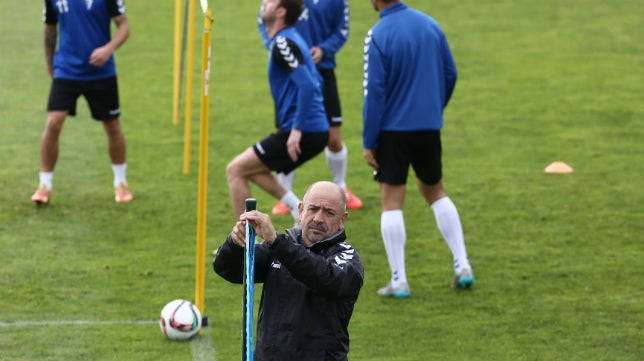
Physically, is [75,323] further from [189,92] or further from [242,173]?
[189,92]

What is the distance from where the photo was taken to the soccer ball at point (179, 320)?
8.20 m

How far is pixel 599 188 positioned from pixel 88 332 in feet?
19.8

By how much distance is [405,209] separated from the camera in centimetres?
1194

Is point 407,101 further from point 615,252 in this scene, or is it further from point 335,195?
point 335,195

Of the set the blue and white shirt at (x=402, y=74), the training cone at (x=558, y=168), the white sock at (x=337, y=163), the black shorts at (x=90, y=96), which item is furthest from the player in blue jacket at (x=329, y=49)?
the blue and white shirt at (x=402, y=74)

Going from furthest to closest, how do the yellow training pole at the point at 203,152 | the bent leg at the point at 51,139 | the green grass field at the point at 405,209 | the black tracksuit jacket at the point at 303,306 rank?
the bent leg at the point at 51,139 → the green grass field at the point at 405,209 → the yellow training pole at the point at 203,152 → the black tracksuit jacket at the point at 303,306

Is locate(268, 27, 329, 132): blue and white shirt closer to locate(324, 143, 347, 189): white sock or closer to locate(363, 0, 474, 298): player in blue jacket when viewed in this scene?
locate(363, 0, 474, 298): player in blue jacket

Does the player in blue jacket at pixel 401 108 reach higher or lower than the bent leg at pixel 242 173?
higher

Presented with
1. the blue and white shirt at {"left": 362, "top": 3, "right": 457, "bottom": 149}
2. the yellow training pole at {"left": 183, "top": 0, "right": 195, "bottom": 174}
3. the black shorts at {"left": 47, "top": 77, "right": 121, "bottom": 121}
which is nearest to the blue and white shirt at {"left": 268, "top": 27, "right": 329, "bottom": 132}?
the blue and white shirt at {"left": 362, "top": 3, "right": 457, "bottom": 149}

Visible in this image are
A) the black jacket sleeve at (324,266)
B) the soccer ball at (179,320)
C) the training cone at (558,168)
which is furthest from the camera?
the training cone at (558,168)

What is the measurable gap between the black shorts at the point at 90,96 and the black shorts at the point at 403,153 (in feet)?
11.2

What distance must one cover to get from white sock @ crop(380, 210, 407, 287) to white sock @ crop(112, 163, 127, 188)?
349 centimetres

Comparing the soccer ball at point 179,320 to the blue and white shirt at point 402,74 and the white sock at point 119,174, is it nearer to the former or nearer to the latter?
the blue and white shirt at point 402,74

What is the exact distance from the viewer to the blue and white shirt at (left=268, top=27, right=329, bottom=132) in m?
9.41
